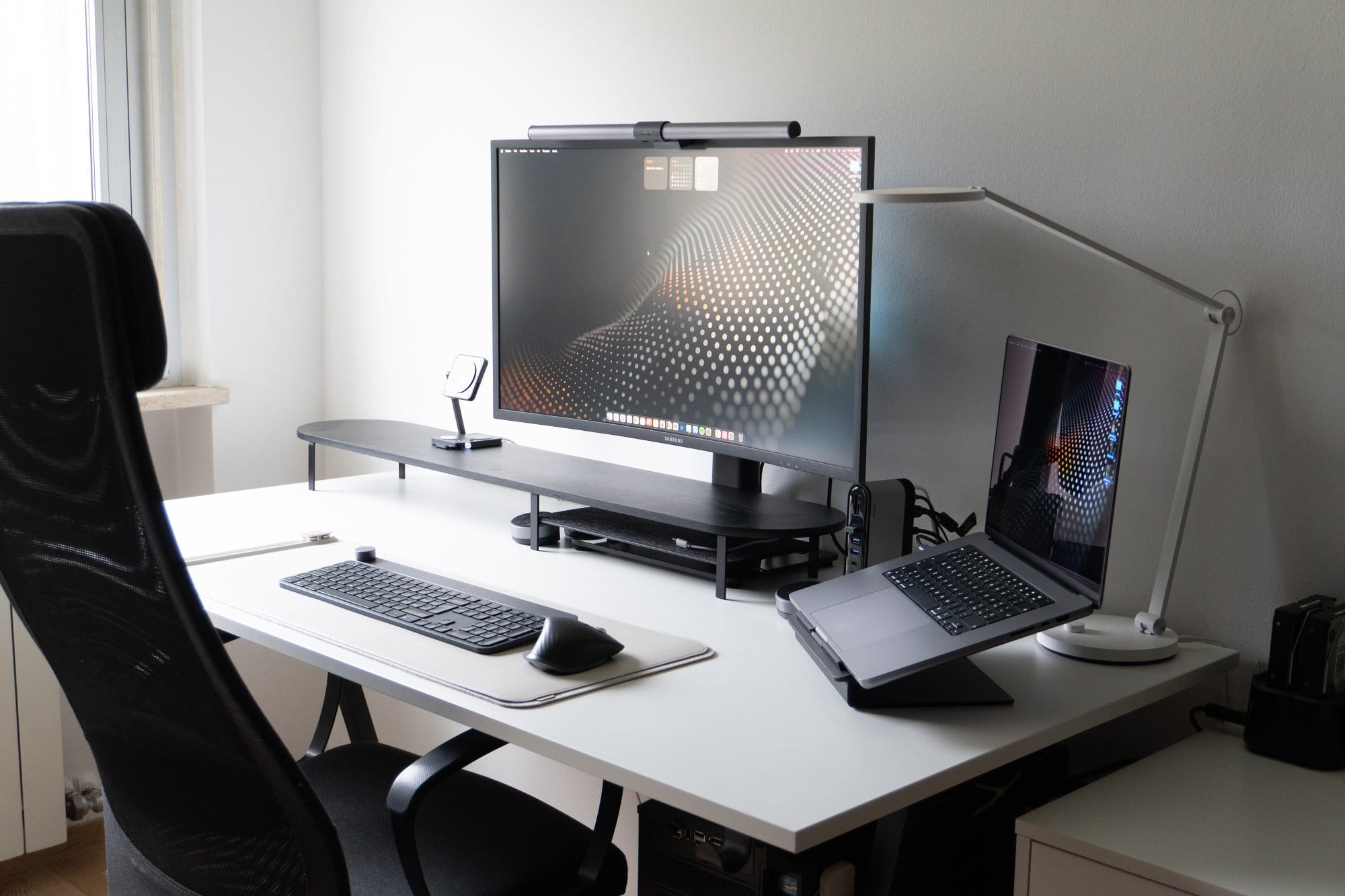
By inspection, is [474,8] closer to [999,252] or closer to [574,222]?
[574,222]

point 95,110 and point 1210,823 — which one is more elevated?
point 95,110

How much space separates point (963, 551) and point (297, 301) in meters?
1.88

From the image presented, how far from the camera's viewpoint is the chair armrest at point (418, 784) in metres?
1.20

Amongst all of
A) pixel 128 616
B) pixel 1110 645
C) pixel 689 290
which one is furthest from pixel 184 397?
pixel 1110 645

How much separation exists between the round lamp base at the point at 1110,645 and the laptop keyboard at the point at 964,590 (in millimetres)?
150

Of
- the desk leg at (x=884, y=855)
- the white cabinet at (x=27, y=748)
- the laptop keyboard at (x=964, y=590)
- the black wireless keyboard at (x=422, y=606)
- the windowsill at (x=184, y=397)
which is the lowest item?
the white cabinet at (x=27, y=748)

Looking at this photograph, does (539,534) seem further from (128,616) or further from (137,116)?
(137,116)

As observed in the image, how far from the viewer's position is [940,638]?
120 centimetres

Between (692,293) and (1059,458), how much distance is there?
66cm

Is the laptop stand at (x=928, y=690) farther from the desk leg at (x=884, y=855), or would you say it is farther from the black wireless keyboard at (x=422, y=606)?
Result: the black wireless keyboard at (x=422, y=606)

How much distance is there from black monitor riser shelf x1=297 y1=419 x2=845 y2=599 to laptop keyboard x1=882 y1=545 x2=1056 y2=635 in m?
0.24

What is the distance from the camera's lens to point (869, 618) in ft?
4.37

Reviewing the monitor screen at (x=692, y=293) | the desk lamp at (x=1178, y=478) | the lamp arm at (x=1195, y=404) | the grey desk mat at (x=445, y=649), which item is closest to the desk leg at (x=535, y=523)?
the monitor screen at (x=692, y=293)

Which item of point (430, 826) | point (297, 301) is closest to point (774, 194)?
point (430, 826)
